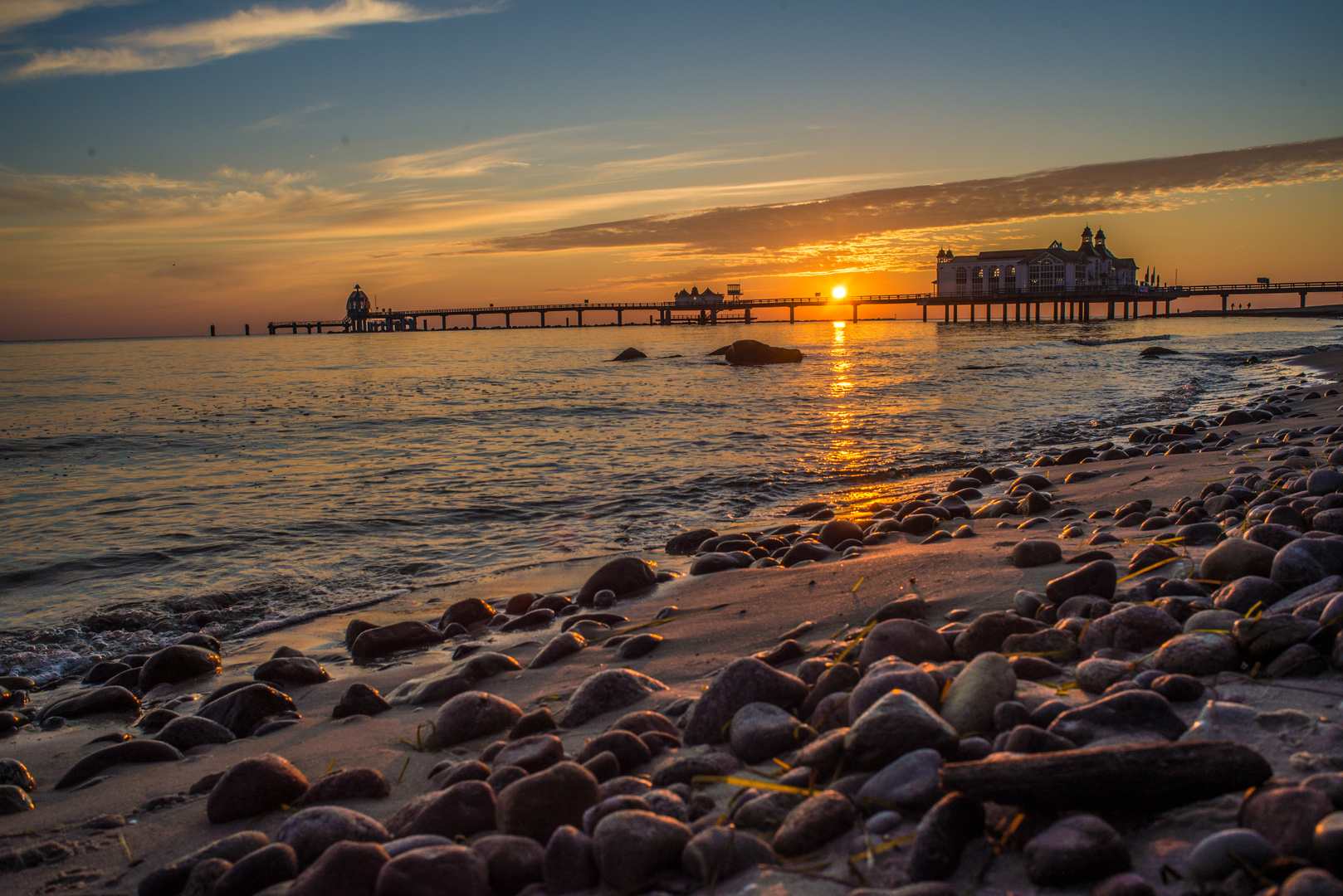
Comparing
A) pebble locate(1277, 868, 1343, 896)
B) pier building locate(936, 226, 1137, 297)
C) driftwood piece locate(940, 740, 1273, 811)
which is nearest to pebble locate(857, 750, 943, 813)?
driftwood piece locate(940, 740, 1273, 811)

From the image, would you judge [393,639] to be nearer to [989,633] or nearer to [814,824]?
[989,633]

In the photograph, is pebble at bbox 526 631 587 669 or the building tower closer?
pebble at bbox 526 631 587 669

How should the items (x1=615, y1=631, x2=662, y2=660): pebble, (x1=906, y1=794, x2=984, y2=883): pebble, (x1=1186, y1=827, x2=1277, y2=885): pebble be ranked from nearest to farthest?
(x1=1186, y1=827, x2=1277, y2=885): pebble, (x1=906, y1=794, x2=984, y2=883): pebble, (x1=615, y1=631, x2=662, y2=660): pebble

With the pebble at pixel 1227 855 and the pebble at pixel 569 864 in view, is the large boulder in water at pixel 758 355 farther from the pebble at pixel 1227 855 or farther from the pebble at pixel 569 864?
the pebble at pixel 1227 855

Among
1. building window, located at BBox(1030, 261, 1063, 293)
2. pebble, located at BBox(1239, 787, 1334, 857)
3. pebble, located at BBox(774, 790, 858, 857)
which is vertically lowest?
pebble, located at BBox(774, 790, 858, 857)

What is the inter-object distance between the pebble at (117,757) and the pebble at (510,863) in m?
2.15

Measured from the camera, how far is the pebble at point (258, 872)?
2.04 m

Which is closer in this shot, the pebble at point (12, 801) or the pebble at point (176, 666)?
the pebble at point (12, 801)

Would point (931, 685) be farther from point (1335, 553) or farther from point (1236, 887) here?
point (1335, 553)

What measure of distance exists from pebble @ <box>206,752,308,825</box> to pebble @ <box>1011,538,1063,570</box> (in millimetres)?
3623

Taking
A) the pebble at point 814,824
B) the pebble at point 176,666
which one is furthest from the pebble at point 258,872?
the pebble at point 176,666

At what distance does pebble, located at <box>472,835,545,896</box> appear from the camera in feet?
6.23

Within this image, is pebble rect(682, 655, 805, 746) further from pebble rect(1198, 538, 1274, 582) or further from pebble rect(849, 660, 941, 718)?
pebble rect(1198, 538, 1274, 582)

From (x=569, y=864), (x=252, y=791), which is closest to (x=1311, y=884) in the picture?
(x=569, y=864)
